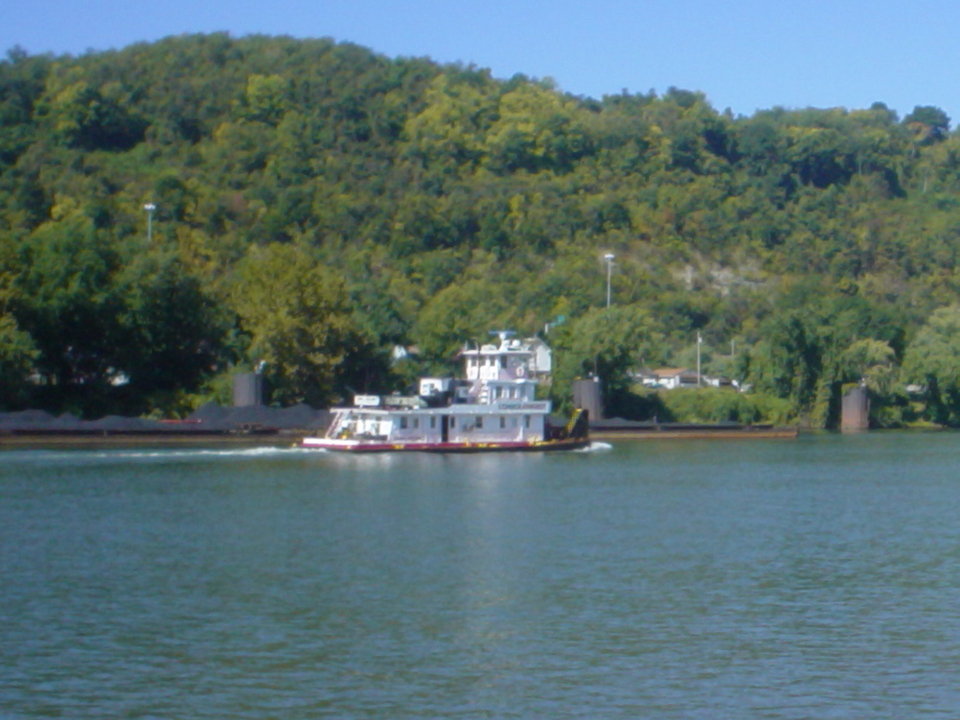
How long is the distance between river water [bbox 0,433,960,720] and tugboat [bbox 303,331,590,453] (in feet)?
38.2

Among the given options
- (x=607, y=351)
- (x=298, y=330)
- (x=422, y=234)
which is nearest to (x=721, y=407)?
(x=607, y=351)

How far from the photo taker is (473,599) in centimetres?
2484

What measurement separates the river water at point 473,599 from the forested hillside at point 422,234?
3097cm

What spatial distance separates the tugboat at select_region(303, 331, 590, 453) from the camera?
58844 mm

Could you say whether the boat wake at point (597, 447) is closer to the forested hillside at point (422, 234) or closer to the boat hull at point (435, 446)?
the boat hull at point (435, 446)

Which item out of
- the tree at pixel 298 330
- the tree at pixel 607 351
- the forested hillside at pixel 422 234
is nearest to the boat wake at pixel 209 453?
the forested hillside at pixel 422 234

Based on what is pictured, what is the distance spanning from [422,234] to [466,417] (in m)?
74.7

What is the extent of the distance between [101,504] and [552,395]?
49730 millimetres

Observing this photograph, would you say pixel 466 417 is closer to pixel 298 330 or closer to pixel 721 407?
pixel 298 330

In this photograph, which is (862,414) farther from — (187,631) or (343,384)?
(187,631)

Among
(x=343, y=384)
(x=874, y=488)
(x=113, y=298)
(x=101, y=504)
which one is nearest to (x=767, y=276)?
(x=343, y=384)

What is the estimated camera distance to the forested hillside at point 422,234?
77.1m

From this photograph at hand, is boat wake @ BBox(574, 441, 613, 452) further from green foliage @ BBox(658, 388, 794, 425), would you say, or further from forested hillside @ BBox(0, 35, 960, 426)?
green foliage @ BBox(658, 388, 794, 425)

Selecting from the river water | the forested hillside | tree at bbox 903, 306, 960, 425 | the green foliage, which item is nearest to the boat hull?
the river water
